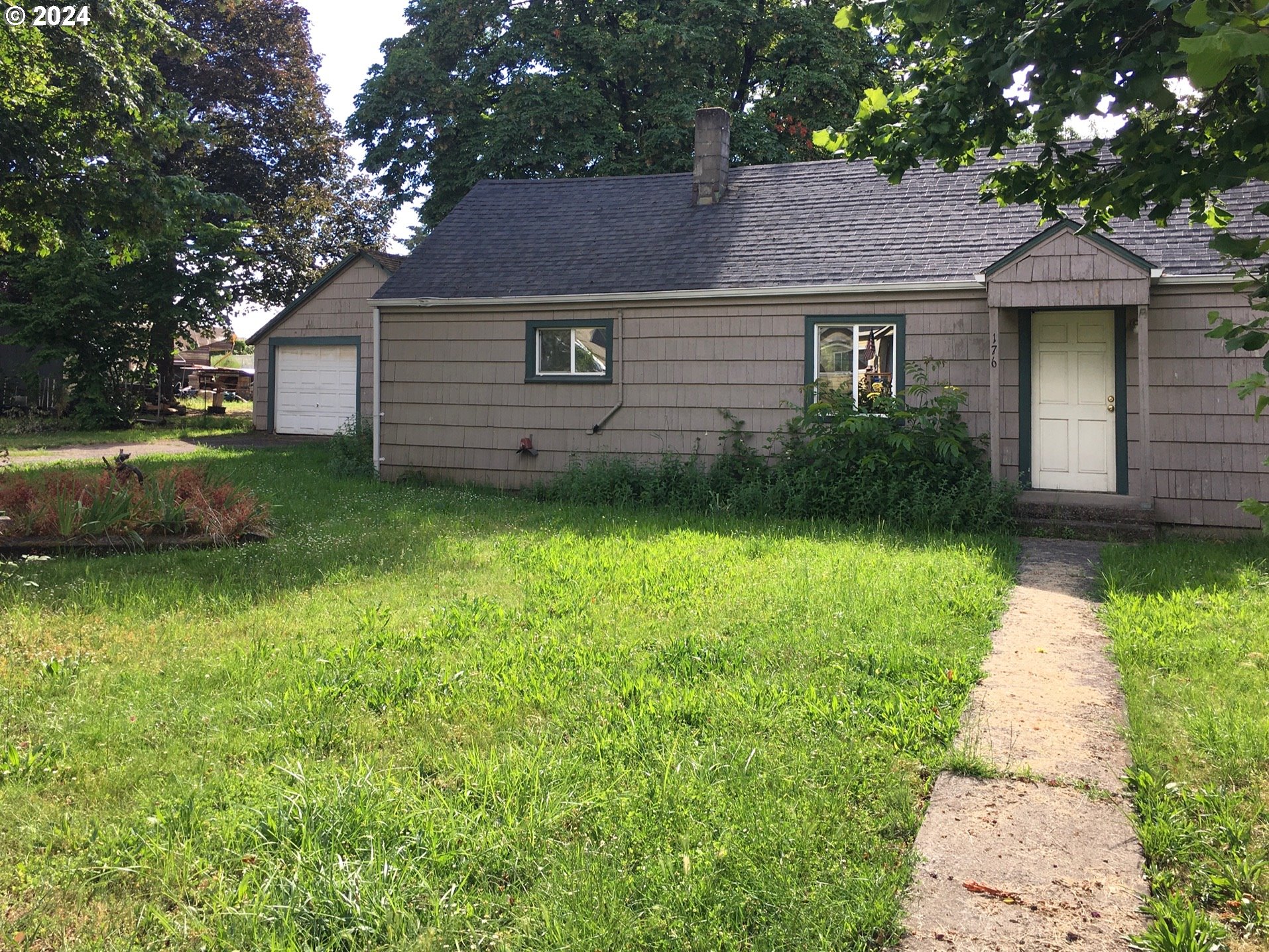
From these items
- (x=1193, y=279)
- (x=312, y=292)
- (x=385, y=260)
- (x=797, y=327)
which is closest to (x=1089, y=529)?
(x=1193, y=279)

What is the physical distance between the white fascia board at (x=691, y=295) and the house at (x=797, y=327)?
4 centimetres

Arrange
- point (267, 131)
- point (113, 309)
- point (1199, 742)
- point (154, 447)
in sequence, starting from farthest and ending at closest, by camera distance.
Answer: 1. point (267, 131)
2. point (113, 309)
3. point (154, 447)
4. point (1199, 742)

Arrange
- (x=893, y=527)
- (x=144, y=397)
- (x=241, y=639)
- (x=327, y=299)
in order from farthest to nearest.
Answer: (x=144, y=397) → (x=327, y=299) → (x=893, y=527) → (x=241, y=639)

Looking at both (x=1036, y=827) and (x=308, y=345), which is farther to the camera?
(x=308, y=345)

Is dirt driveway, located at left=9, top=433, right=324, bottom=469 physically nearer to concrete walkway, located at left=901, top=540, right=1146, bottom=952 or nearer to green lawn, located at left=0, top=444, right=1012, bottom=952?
green lawn, located at left=0, top=444, right=1012, bottom=952

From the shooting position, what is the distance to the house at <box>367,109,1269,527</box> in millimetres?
10469

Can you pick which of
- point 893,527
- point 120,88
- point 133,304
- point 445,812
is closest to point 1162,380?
point 893,527

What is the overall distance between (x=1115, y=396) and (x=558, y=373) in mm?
7145

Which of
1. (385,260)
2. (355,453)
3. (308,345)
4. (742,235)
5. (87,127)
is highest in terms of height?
(385,260)

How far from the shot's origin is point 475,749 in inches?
155

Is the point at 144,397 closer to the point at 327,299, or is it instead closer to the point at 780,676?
the point at 327,299

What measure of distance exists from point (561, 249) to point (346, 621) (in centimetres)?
944

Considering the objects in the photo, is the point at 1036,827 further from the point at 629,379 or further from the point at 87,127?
the point at 87,127

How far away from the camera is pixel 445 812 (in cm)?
341
